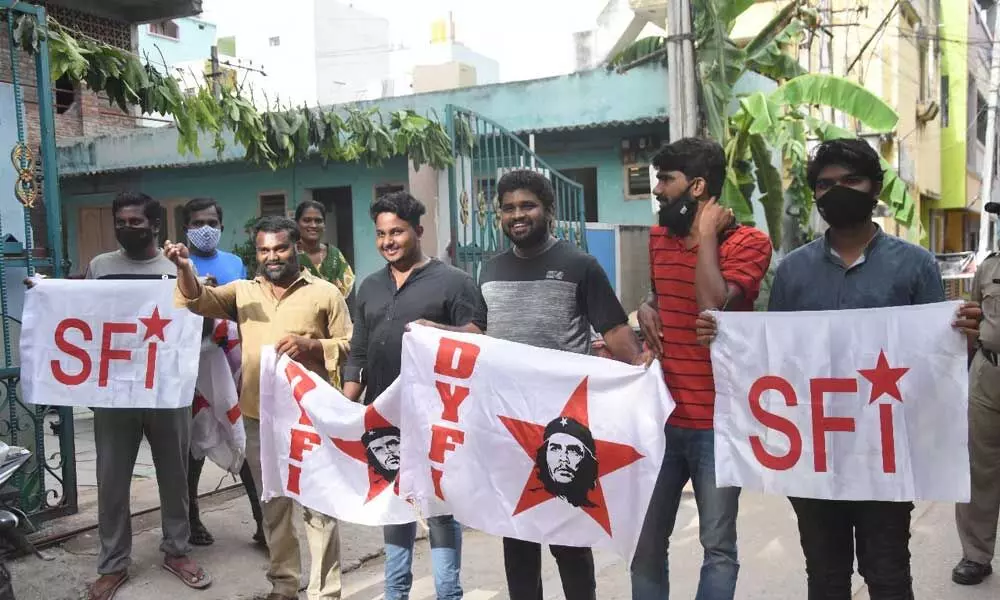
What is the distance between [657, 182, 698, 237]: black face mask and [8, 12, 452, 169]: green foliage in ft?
Result: 11.3

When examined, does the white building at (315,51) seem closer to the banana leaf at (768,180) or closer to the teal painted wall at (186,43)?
the teal painted wall at (186,43)

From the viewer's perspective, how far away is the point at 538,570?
11.5ft

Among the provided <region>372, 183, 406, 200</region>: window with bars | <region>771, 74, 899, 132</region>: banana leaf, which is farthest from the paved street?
<region>372, 183, 406, 200</region>: window with bars

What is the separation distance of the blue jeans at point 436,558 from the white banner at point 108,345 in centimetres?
132

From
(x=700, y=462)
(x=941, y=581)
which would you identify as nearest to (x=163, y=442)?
(x=700, y=462)

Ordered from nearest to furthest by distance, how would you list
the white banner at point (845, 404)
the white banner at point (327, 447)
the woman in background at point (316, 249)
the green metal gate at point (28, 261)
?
the white banner at point (845, 404) < the white banner at point (327, 447) < the green metal gate at point (28, 261) < the woman in background at point (316, 249)

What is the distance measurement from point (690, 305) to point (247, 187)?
1215 cm

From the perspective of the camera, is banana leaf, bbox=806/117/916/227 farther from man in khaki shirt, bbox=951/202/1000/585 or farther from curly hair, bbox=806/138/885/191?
curly hair, bbox=806/138/885/191

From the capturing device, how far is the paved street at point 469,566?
4.47m

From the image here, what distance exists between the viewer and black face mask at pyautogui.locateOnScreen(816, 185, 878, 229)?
2959 mm

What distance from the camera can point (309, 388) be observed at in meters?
3.96

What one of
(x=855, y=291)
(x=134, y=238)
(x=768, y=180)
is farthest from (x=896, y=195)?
(x=134, y=238)

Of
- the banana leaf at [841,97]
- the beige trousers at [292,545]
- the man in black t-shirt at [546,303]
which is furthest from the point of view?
the banana leaf at [841,97]

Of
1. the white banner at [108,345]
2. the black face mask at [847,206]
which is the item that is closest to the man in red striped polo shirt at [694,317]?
the black face mask at [847,206]
